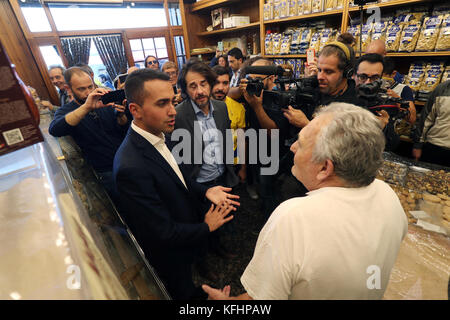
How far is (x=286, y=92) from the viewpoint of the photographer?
4.84 feet

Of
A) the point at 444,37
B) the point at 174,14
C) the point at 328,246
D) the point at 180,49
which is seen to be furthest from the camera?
the point at 180,49

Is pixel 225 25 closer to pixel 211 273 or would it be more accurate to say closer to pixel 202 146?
pixel 202 146

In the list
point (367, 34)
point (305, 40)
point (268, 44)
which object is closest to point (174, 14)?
point (268, 44)

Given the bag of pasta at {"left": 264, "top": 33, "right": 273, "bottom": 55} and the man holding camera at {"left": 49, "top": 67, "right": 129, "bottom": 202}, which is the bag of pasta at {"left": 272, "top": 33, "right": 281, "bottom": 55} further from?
the man holding camera at {"left": 49, "top": 67, "right": 129, "bottom": 202}

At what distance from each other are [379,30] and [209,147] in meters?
2.25

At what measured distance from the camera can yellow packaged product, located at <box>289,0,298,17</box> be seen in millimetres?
2829

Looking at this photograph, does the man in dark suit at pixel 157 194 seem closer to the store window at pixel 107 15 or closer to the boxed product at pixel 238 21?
the boxed product at pixel 238 21

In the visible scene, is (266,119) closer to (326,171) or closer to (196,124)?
(196,124)

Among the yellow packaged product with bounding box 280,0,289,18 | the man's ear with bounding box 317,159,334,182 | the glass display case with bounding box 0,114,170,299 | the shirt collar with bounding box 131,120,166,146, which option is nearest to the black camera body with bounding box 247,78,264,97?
the shirt collar with bounding box 131,120,166,146

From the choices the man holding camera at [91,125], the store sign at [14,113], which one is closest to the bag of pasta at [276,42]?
the man holding camera at [91,125]

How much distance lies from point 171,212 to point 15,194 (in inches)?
25.5

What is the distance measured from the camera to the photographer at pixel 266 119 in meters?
1.61

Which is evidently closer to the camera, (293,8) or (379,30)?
(379,30)

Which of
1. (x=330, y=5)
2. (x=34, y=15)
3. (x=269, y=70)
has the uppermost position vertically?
(x=34, y=15)
